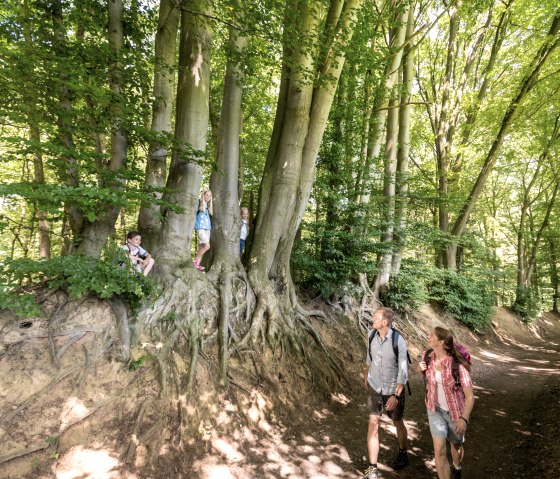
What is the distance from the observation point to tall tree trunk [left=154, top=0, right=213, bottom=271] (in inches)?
215

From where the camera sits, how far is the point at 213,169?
5945 mm

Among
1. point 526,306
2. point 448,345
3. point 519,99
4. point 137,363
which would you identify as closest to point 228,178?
point 137,363

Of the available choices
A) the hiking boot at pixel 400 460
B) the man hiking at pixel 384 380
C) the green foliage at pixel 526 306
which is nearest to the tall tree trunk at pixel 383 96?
the man hiking at pixel 384 380

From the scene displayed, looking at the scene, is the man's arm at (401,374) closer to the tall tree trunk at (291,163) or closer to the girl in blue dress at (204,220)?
the tall tree trunk at (291,163)

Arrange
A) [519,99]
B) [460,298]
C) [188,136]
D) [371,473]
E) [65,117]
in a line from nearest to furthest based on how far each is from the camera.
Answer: [371,473]
[65,117]
[188,136]
[519,99]
[460,298]

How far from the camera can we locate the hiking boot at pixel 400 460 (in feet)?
13.1

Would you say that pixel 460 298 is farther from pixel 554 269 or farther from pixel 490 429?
pixel 554 269

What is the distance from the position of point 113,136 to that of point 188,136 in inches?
46.5

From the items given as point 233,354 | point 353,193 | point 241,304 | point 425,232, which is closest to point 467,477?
point 233,354

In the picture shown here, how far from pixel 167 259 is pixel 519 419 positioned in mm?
6459

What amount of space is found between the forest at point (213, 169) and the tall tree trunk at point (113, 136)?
0.11 ft

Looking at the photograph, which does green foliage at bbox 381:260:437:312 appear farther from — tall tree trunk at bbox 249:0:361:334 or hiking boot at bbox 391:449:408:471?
hiking boot at bbox 391:449:408:471

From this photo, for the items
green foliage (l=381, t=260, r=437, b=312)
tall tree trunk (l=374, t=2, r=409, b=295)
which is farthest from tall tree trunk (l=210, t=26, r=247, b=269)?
green foliage (l=381, t=260, r=437, b=312)

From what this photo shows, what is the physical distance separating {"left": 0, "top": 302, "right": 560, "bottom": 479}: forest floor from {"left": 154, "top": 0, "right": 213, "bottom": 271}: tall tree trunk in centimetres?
150
